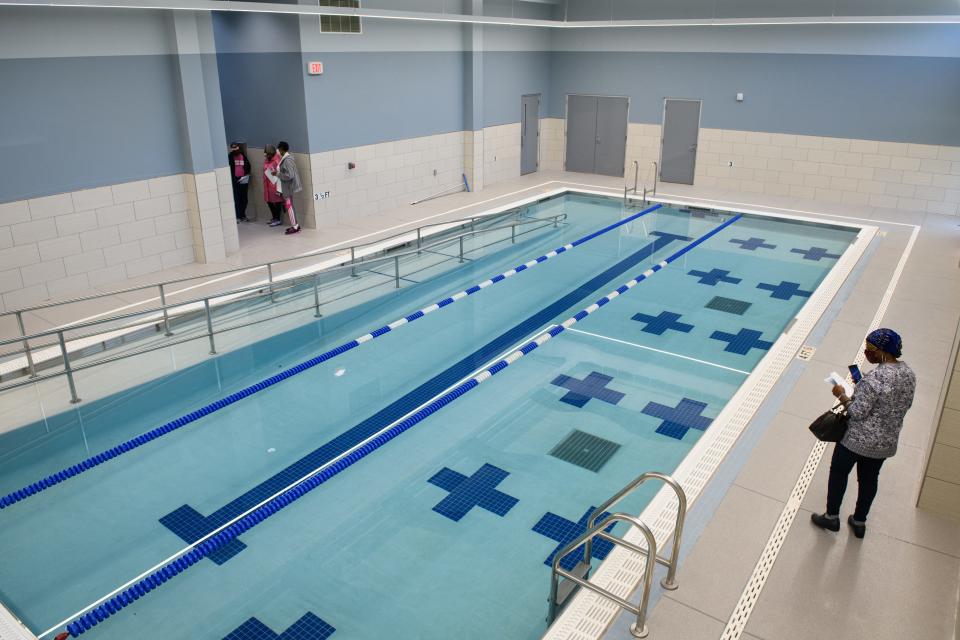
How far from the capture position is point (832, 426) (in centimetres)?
344

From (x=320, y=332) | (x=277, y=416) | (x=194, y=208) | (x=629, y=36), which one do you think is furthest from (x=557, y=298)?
(x=629, y=36)

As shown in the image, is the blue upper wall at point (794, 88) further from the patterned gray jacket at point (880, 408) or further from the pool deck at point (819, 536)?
the patterned gray jacket at point (880, 408)

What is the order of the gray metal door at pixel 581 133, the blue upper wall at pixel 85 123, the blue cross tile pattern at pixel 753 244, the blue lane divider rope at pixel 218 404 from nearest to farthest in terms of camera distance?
the blue lane divider rope at pixel 218 404
the blue upper wall at pixel 85 123
the blue cross tile pattern at pixel 753 244
the gray metal door at pixel 581 133

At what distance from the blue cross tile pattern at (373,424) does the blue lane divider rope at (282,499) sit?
0.14 meters

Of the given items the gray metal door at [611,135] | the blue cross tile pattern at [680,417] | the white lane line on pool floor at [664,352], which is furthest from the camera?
the gray metal door at [611,135]

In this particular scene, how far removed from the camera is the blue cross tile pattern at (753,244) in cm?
1002

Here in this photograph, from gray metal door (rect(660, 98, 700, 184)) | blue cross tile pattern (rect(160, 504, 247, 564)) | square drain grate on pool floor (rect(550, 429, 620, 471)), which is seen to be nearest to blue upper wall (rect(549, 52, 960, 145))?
gray metal door (rect(660, 98, 700, 184))

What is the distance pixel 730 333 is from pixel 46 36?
305 inches

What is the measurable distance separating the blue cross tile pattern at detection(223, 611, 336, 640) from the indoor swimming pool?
1cm

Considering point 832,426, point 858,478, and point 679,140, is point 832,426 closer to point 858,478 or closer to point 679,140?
point 858,478

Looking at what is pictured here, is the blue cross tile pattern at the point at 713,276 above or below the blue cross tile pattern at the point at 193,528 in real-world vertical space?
above

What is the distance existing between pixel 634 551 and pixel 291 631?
74.4 inches

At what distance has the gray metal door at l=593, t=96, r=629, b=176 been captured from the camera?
14469 mm

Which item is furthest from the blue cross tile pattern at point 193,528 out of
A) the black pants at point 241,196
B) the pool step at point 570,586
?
the black pants at point 241,196
